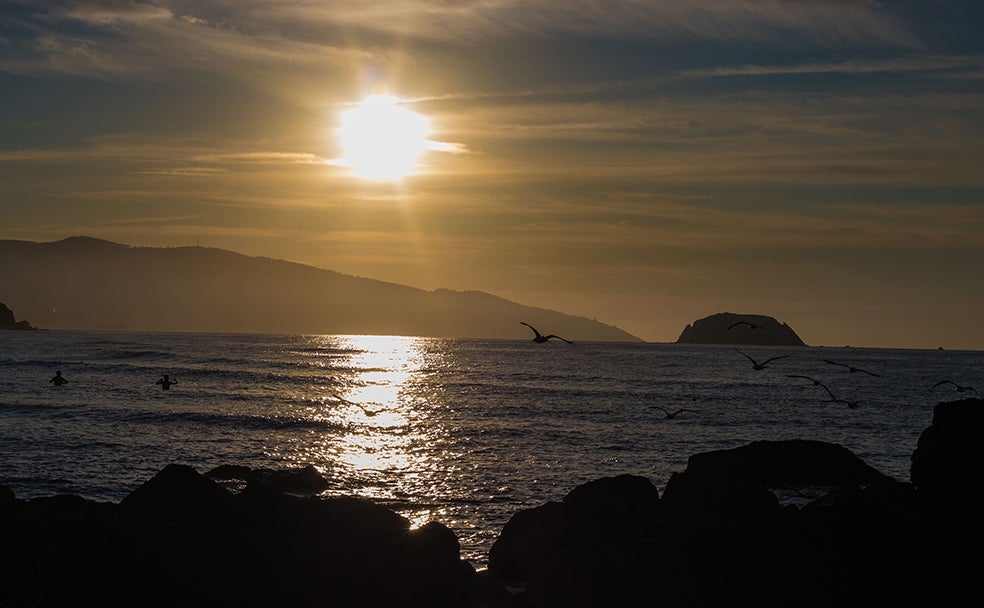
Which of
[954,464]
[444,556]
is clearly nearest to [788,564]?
[444,556]

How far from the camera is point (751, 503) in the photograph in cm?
2495

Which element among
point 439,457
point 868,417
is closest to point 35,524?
point 439,457

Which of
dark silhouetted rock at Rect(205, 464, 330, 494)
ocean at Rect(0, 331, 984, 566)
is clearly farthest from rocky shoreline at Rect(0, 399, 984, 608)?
dark silhouetted rock at Rect(205, 464, 330, 494)

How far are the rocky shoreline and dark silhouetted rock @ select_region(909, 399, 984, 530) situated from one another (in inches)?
1.5

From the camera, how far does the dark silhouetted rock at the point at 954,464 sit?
24.0 metres

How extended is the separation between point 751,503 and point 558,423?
44.5 m

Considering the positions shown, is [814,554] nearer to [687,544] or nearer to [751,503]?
[687,544]

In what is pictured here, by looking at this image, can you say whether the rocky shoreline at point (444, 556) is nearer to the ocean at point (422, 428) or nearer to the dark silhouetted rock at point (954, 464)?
the dark silhouetted rock at point (954, 464)

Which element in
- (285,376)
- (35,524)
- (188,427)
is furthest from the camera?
(285,376)

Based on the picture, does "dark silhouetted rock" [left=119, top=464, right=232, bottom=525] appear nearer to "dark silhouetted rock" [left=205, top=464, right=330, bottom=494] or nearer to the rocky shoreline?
the rocky shoreline

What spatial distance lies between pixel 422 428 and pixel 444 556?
1852 inches

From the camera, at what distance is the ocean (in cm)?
4100

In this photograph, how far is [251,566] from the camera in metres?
20.0

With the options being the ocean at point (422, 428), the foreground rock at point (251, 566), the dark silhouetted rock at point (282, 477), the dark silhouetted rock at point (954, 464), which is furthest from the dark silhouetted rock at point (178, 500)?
the dark silhouetted rock at point (954, 464)
